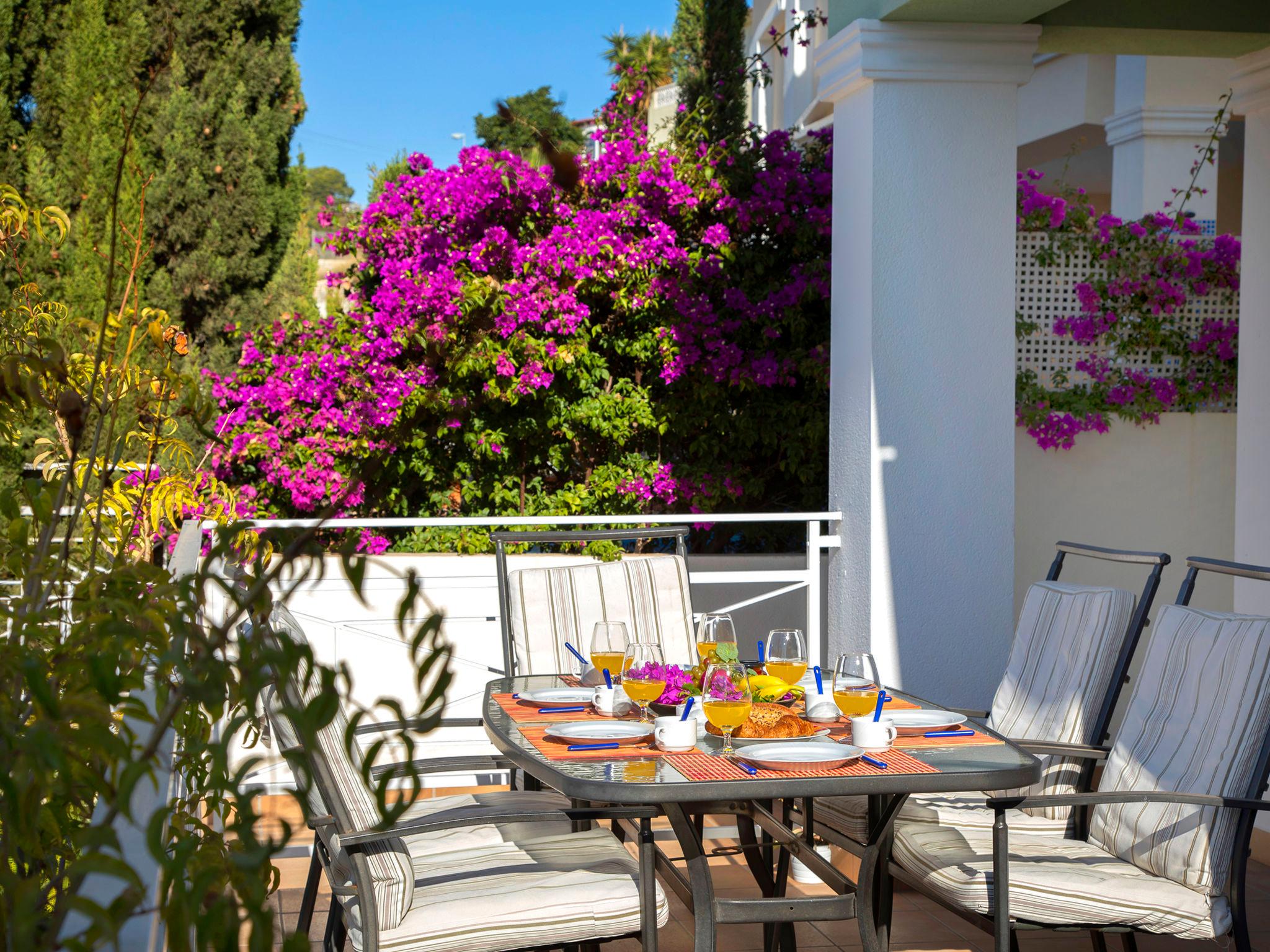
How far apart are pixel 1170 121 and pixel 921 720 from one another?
6324 millimetres

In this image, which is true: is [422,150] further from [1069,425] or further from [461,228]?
[1069,425]

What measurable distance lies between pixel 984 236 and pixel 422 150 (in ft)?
12.7

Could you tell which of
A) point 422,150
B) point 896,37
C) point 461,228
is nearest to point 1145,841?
point 896,37

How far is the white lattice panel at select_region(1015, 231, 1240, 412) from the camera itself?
5.41 meters

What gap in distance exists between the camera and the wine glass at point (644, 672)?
8.48ft

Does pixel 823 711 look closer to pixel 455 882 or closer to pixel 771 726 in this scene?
pixel 771 726

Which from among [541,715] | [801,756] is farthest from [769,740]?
[541,715]

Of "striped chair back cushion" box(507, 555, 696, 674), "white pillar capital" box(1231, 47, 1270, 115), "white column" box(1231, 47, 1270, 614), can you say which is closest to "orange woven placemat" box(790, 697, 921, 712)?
"striped chair back cushion" box(507, 555, 696, 674)

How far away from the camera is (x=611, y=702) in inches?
107

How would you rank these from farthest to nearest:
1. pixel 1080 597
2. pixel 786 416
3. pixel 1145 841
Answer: pixel 786 416 → pixel 1080 597 → pixel 1145 841

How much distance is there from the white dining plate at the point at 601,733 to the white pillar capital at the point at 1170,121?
6.60 metres

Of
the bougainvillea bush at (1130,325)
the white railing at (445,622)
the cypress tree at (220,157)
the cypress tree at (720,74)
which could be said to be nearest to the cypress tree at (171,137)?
the cypress tree at (220,157)

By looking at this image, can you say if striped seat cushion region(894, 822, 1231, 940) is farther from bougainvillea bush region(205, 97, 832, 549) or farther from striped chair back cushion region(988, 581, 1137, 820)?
bougainvillea bush region(205, 97, 832, 549)

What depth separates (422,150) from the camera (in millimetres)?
6953
